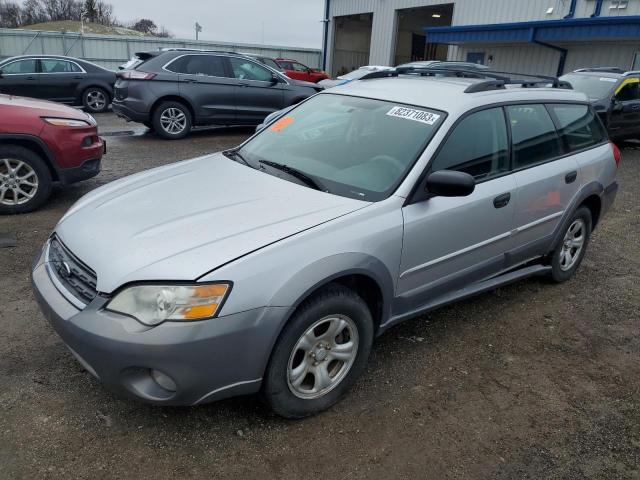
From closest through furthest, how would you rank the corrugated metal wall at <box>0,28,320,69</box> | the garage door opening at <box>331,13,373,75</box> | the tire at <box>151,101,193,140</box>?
the tire at <box>151,101,193,140</box>, the corrugated metal wall at <box>0,28,320,69</box>, the garage door opening at <box>331,13,373,75</box>

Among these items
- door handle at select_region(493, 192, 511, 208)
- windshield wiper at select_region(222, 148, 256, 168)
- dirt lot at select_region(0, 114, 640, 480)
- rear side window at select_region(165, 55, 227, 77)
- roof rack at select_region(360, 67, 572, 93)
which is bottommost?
dirt lot at select_region(0, 114, 640, 480)

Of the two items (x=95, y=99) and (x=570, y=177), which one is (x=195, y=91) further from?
(x=570, y=177)

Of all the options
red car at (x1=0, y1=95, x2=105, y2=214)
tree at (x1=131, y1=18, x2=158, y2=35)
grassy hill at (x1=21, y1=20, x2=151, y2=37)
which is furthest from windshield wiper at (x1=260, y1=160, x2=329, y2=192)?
tree at (x1=131, y1=18, x2=158, y2=35)

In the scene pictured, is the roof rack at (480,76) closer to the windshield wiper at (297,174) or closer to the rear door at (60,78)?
the windshield wiper at (297,174)

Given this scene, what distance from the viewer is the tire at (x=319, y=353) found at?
8.16 feet

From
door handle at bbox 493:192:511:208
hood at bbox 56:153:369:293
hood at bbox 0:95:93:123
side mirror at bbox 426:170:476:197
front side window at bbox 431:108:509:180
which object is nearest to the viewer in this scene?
hood at bbox 56:153:369:293

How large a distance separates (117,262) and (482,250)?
2.25m

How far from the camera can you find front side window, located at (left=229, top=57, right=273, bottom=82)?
10.9 m

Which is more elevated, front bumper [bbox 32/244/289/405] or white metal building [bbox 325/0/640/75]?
white metal building [bbox 325/0/640/75]

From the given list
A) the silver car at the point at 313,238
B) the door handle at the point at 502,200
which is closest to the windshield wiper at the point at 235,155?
the silver car at the point at 313,238

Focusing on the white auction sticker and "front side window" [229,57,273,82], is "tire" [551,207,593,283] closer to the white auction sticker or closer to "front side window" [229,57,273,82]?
the white auction sticker

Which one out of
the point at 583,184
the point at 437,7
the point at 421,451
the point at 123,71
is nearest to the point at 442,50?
the point at 437,7

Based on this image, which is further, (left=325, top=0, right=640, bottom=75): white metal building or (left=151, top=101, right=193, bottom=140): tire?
(left=325, top=0, right=640, bottom=75): white metal building

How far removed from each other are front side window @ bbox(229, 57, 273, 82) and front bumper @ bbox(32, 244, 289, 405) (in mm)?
9313
